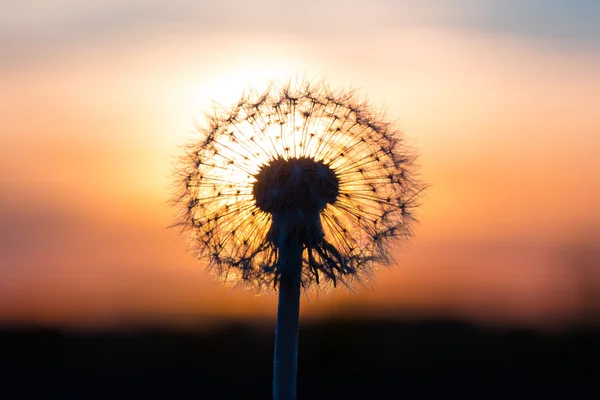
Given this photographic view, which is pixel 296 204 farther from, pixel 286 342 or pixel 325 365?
pixel 325 365

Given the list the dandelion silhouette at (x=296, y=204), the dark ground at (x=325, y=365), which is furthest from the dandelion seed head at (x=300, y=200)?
the dark ground at (x=325, y=365)

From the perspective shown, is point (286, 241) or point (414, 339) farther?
point (414, 339)

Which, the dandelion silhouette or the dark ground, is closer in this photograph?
the dandelion silhouette

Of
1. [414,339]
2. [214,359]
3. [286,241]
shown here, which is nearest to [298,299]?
[286,241]

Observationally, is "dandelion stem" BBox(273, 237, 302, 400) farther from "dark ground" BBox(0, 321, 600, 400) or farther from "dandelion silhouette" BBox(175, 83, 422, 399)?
"dark ground" BBox(0, 321, 600, 400)

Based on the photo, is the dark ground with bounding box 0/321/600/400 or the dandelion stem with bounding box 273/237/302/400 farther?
the dark ground with bounding box 0/321/600/400

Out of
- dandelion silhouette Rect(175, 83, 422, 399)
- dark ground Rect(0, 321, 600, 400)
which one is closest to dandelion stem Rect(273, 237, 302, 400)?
dandelion silhouette Rect(175, 83, 422, 399)

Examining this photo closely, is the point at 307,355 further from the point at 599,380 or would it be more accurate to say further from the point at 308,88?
the point at 308,88

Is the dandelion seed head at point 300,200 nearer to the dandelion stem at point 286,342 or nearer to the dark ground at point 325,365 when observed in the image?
the dandelion stem at point 286,342

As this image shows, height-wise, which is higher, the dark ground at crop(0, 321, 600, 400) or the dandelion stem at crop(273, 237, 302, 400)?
the dark ground at crop(0, 321, 600, 400)
